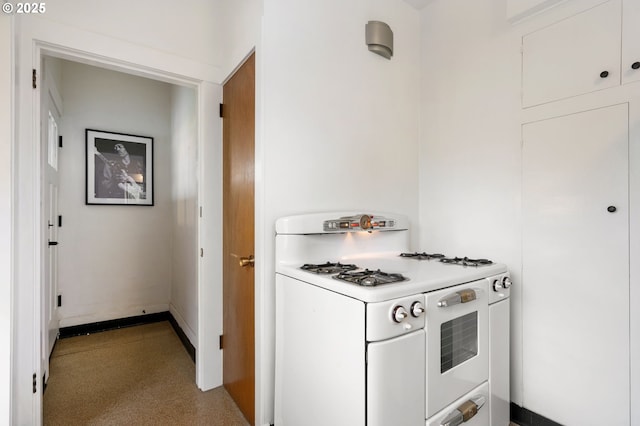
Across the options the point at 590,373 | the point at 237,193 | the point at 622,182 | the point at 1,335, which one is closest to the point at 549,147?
the point at 622,182

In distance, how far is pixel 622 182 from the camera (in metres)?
1.51

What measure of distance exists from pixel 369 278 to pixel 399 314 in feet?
0.64

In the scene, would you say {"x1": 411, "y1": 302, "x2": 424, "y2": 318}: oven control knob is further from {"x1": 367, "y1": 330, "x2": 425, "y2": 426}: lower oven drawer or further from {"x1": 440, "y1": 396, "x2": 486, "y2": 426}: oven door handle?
{"x1": 440, "y1": 396, "x2": 486, "y2": 426}: oven door handle

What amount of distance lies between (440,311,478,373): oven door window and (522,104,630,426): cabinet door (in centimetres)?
54

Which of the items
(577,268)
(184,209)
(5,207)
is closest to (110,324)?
(184,209)

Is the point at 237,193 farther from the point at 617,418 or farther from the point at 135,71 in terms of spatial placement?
the point at 617,418

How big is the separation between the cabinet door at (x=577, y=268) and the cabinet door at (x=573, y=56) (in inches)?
6.1

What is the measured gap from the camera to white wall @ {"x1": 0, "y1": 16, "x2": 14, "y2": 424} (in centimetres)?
153

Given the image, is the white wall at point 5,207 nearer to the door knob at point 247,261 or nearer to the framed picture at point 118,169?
the door knob at point 247,261

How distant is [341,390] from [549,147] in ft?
5.54

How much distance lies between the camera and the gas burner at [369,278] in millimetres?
1257

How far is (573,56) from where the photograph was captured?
1667mm

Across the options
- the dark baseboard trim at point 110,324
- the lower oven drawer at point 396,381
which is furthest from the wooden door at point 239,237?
the dark baseboard trim at point 110,324

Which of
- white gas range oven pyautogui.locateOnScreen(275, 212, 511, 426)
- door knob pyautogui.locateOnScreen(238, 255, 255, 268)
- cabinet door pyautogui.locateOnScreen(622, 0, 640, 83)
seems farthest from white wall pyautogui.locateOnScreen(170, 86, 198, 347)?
cabinet door pyautogui.locateOnScreen(622, 0, 640, 83)
